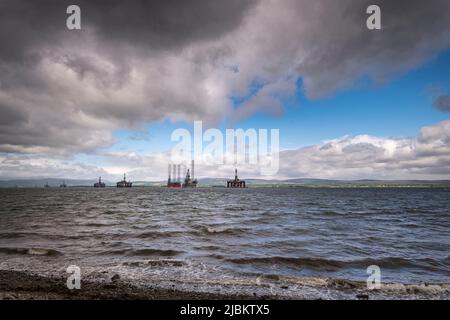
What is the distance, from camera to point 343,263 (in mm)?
14312

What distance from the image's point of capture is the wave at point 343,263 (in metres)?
13.9

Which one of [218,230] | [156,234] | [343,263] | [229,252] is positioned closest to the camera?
[343,263]

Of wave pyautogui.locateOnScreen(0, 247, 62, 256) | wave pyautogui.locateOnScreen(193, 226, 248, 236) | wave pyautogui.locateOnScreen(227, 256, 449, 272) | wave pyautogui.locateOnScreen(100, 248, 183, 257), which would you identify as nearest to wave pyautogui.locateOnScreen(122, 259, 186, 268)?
wave pyautogui.locateOnScreen(100, 248, 183, 257)

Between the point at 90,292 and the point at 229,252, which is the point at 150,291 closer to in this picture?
the point at 90,292

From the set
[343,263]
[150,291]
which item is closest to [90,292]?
[150,291]

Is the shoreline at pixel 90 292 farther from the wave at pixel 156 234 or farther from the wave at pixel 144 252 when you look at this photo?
the wave at pixel 156 234

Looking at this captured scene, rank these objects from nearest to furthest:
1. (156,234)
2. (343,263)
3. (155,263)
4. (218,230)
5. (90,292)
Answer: (90,292)
(155,263)
(343,263)
(156,234)
(218,230)

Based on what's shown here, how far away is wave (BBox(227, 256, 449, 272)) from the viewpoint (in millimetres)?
13859

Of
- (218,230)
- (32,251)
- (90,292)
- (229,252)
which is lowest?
(218,230)

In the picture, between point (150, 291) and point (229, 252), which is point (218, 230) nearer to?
point (229, 252)

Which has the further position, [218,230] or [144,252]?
[218,230]

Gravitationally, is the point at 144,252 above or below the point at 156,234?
above
